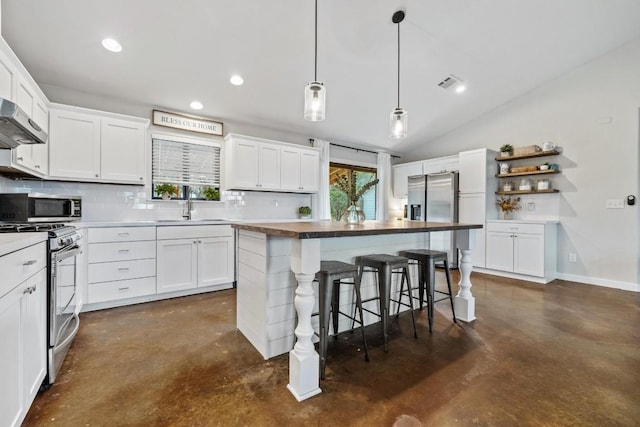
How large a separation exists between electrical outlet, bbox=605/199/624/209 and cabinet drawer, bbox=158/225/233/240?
5.22 metres

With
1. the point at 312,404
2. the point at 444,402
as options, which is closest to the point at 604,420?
the point at 444,402

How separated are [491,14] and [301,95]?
235 centimetres

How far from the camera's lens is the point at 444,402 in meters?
1.55

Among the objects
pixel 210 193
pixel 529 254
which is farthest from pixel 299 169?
pixel 529 254

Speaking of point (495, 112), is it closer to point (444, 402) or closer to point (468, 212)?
point (468, 212)

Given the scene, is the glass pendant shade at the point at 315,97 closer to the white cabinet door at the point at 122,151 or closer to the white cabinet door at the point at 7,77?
the white cabinet door at the point at 7,77

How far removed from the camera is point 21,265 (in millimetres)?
1251

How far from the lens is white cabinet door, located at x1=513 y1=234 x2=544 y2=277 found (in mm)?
4051

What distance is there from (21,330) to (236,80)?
3.11 meters

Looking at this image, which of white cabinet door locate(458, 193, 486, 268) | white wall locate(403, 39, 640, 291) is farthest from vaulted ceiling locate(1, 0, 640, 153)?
white cabinet door locate(458, 193, 486, 268)

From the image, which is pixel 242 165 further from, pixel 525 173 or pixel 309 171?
pixel 525 173

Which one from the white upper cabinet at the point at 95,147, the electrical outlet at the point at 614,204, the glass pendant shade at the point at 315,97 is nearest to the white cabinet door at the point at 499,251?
the electrical outlet at the point at 614,204

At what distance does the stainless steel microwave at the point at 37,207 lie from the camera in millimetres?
2248

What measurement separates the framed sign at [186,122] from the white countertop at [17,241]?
2.66 meters
